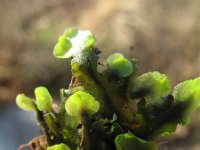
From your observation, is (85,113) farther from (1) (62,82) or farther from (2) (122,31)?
(2) (122,31)

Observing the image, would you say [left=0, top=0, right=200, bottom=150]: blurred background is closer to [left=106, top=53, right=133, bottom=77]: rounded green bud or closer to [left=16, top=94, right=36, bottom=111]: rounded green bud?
[left=16, top=94, right=36, bottom=111]: rounded green bud

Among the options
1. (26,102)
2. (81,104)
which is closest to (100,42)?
(26,102)

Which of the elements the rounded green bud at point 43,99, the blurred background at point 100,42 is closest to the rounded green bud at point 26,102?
the rounded green bud at point 43,99

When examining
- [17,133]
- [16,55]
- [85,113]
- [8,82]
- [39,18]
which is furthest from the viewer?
[39,18]

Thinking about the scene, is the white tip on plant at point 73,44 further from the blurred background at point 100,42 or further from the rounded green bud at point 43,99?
the blurred background at point 100,42

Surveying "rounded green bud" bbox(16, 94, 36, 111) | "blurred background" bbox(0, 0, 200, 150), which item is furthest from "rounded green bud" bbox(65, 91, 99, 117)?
"blurred background" bbox(0, 0, 200, 150)

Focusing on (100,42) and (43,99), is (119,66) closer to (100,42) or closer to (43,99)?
(43,99)

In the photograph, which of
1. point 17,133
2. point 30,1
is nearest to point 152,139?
point 17,133
